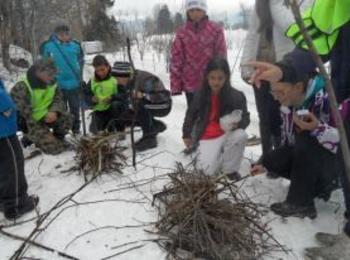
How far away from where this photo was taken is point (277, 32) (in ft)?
10.3

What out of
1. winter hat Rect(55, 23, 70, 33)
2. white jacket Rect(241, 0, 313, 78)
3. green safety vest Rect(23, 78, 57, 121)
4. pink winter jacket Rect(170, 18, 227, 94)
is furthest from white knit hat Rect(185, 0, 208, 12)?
winter hat Rect(55, 23, 70, 33)

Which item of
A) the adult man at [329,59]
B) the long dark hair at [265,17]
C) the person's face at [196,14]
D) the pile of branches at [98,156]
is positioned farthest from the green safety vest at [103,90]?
the adult man at [329,59]

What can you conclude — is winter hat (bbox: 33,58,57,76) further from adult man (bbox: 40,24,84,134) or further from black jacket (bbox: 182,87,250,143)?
black jacket (bbox: 182,87,250,143)

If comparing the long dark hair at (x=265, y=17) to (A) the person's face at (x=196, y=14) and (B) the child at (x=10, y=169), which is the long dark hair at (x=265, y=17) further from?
(B) the child at (x=10, y=169)

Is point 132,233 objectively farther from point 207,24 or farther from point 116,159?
point 207,24

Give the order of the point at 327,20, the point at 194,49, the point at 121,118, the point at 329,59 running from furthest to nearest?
the point at 121,118 → the point at 194,49 → the point at 329,59 → the point at 327,20

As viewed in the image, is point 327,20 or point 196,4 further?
point 196,4

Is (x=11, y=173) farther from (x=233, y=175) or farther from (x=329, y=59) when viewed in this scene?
(x=329, y=59)

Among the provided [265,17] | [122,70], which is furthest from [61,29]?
[265,17]

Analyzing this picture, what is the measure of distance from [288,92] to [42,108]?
8.17ft

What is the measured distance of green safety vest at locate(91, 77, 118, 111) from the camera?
14.7 feet

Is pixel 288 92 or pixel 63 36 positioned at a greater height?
pixel 63 36

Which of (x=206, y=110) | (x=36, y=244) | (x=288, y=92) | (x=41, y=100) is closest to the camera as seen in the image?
(x=36, y=244)

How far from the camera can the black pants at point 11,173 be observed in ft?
9.54
